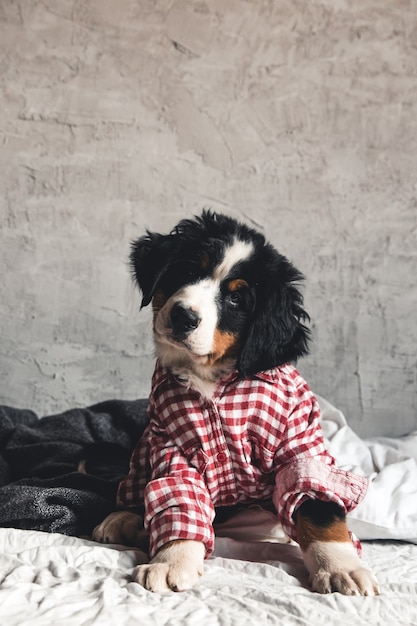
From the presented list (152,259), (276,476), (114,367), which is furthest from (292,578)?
(114,367)

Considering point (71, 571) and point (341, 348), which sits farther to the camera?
point (341, 348)

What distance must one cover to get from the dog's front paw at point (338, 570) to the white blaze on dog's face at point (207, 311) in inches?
18.7

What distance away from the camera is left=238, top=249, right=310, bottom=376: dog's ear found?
1620mm

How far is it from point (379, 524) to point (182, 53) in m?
2.00

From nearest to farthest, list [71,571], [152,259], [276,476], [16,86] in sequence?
[71,571], [276,476], [152,259], [16,86]

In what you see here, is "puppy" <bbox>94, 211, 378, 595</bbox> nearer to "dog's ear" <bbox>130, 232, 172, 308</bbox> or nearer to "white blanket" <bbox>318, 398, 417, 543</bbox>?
"dog's ear" <bbox>130, 232, 172, 308</bbox>

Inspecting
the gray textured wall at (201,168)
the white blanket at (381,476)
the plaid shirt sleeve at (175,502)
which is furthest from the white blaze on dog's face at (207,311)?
the gray textured wall at (201,168)

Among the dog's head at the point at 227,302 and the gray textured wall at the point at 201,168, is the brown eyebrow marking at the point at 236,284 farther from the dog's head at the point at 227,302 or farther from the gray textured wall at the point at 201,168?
the gray textured wall at the point at 201,168

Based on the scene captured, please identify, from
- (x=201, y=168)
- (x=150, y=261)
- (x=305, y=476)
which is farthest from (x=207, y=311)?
(x=201, y=168)

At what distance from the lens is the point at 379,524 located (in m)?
1.82

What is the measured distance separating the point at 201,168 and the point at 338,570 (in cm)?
190

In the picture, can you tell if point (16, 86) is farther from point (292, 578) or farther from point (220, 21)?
point (292, 578)

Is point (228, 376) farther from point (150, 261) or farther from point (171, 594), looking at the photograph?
point (171, 594)

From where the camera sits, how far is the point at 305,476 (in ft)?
5.05
